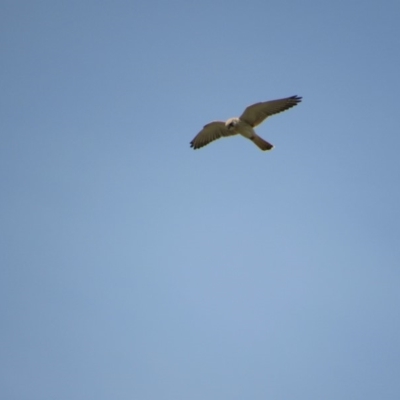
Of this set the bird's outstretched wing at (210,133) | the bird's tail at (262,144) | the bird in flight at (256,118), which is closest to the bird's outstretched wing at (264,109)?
the bird in flight at (256,118)

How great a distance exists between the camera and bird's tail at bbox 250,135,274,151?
63.8ft

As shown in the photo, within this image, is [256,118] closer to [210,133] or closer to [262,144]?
[262,144]

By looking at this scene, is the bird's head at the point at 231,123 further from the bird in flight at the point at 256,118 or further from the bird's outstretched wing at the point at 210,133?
the bird's outstretched wing at the point at 210,133

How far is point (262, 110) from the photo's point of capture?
19.4 m

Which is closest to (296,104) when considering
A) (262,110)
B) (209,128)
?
(262,110)

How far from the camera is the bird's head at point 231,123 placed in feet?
64.2

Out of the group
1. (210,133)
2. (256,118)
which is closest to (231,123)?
(256,118)

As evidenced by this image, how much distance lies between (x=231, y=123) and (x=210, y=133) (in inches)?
41.6

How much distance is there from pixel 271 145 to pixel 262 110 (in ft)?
2.78

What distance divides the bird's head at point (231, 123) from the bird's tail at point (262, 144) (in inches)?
21.8

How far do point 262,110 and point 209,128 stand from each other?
1640 mm

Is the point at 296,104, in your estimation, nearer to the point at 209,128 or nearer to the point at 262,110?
the point at 262,110

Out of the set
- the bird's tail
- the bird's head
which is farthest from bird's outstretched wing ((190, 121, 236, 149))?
the bird's tail

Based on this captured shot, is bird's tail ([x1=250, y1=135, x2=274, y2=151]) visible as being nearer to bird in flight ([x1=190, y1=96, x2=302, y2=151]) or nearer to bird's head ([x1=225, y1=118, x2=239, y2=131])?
bird in flight ([x1=190, y1=96, x2=302, y2=151])
